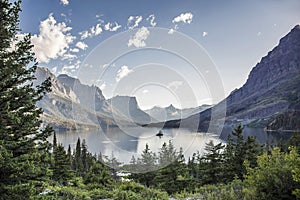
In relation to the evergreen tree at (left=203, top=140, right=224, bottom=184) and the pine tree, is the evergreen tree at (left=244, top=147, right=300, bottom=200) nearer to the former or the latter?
the pine tree

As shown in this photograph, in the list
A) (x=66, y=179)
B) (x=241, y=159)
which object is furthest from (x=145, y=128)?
(x=66, y=179)

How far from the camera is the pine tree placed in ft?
23.8

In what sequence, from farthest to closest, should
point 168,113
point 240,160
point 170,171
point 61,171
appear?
point 61,171 → point 170,171 → point 240,160 → point 168,113

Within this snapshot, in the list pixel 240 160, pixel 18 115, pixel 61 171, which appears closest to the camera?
pixel 18 115

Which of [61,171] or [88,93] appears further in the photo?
[61,171]

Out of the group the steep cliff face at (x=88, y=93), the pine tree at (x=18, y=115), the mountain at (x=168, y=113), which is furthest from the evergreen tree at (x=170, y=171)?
the pine tree at (x=18, y=115)

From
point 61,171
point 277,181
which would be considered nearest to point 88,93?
point 61,171

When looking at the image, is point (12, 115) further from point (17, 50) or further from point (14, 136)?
point (17, 50)

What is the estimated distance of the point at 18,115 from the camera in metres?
7.75

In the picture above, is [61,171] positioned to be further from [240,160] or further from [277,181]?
[277,181]

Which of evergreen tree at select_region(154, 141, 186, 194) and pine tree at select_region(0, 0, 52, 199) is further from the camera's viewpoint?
evergreen tree at select_region(154, 141, 186, 194)

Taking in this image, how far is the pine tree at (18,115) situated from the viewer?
7258 mm

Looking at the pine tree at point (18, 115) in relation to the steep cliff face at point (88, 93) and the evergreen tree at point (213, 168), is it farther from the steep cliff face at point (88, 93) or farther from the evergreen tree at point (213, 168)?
the evergreen tree at point (213, 168)

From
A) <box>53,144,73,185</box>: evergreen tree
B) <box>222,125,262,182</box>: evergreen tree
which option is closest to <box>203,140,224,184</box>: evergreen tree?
<box>222,125,262,182</box>: evergreen tree
